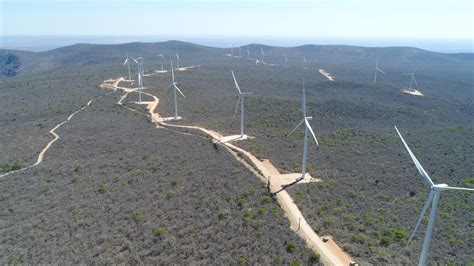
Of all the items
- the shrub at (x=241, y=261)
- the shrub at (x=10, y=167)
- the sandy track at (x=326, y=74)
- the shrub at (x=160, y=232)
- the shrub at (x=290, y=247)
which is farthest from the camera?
the sandy track at (x=326, y=74)

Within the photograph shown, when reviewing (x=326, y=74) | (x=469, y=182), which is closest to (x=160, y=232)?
(x=469, y=182)

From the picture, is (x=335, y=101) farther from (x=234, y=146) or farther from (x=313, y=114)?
(x=234, y=146)

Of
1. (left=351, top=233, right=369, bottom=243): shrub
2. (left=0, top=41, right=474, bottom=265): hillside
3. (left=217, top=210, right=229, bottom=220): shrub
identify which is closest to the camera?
(left=0, top=41, right=474, bottom=265): hillside

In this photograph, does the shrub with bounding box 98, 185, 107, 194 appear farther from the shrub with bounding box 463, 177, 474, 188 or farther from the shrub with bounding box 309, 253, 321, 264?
the shrub with bounding box 463, 177, 474, 188

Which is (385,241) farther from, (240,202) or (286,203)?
(240,202)

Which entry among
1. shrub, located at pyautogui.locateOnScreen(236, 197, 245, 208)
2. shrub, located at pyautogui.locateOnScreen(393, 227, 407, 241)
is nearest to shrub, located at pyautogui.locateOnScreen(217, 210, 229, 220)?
shrub, located at pyautogui.locateOnScreen(236, 197, 245, 208)

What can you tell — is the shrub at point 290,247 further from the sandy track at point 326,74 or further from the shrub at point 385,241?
the sandy track at point 326,74

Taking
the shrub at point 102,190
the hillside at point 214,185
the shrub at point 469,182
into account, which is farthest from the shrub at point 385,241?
the shrub at point 102,190

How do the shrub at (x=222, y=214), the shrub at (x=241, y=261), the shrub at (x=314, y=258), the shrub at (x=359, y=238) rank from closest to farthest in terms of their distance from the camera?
the shrub at (x=241, y=261), the shrub at (x=314, y=258), the shrub at (x=359, y=238), the shrub at (x=222, y=214)

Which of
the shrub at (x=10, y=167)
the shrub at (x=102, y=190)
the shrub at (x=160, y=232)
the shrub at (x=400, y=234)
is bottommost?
the shrub at (x=10, y=167)

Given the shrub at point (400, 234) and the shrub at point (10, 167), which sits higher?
the shrub at point (400, 234)

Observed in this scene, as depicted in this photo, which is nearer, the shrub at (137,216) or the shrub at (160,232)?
the shrub at (160,232)
